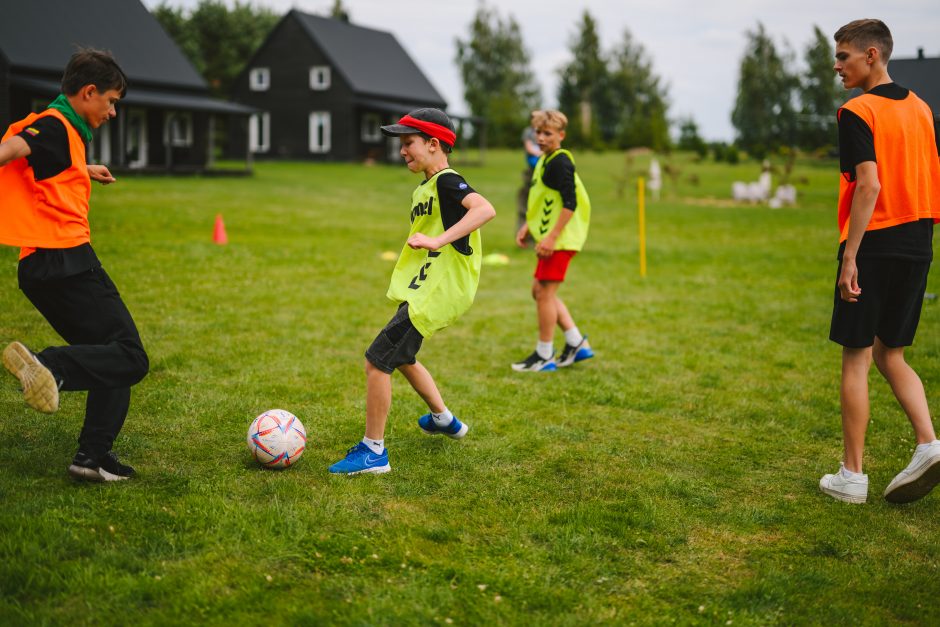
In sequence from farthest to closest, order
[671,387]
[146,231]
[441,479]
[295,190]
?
[295,190] → [146,231] → [671,387] → [441,479]

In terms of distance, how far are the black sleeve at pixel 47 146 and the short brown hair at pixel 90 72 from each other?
0.24 meters

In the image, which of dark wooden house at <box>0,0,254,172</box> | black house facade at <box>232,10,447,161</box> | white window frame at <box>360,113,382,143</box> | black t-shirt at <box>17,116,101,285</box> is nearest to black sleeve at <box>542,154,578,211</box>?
black t-shirt at <box>17,116,101,285</box>

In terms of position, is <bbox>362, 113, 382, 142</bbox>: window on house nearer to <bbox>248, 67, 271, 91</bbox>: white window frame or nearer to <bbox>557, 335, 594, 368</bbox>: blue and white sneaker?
<bbox>248, 67, 271, 91</bbox>: white window frame

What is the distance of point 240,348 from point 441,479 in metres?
3.60

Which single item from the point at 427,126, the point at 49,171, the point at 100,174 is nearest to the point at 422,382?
Result: the point at 427,126

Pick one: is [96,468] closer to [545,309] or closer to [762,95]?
[545,309]

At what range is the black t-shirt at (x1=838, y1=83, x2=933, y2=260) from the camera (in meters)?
4.38

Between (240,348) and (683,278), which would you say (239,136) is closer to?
(683,278)

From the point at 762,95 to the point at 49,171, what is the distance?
60998 millimetres

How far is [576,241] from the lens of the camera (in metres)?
7.56

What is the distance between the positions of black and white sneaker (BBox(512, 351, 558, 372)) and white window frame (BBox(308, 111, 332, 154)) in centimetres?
4109

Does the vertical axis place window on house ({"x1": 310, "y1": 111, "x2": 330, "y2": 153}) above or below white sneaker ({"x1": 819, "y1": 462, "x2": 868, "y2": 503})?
above

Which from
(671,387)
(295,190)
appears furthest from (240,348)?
(295,190)

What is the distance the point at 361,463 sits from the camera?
488cm
